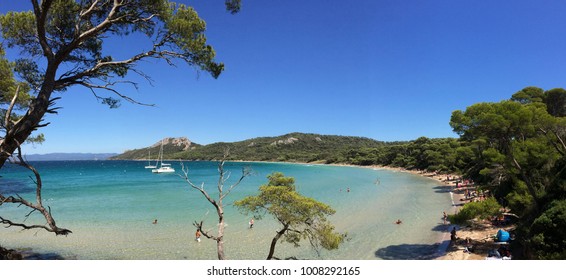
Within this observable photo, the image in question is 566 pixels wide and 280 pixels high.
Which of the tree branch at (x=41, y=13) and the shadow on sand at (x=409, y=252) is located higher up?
the tree branch at (x=41, y=13)

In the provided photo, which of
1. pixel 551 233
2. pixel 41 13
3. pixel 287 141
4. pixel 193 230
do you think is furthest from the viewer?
pixel 287 141

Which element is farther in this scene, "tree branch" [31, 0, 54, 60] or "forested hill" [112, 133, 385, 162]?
"forested hill" [112, 133, 385, 162]

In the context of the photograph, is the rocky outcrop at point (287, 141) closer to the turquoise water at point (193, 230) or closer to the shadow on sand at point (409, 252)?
the turquoise water at point (193, 230)

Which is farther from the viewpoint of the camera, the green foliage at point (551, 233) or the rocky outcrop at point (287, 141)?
the rocky outcrop at point (287, 141)

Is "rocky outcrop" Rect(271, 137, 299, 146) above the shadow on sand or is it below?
above

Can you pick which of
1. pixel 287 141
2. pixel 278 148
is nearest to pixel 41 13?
pixel 278 148

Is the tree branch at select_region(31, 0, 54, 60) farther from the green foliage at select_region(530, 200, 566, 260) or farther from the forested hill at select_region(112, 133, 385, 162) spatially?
the forested hill at select_region(112, 133, 385, 162)

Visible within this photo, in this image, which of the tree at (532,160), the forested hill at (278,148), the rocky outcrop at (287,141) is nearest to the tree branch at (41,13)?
the tree at (532,160)

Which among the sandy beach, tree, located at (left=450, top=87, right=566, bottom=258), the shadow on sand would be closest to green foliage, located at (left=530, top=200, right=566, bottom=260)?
tree, located at (left=450, top=87, right=566, bottom=258)

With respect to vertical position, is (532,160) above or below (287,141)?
below

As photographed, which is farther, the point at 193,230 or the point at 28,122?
the point at 193,230

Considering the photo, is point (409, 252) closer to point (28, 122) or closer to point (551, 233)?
point (551, 233)
